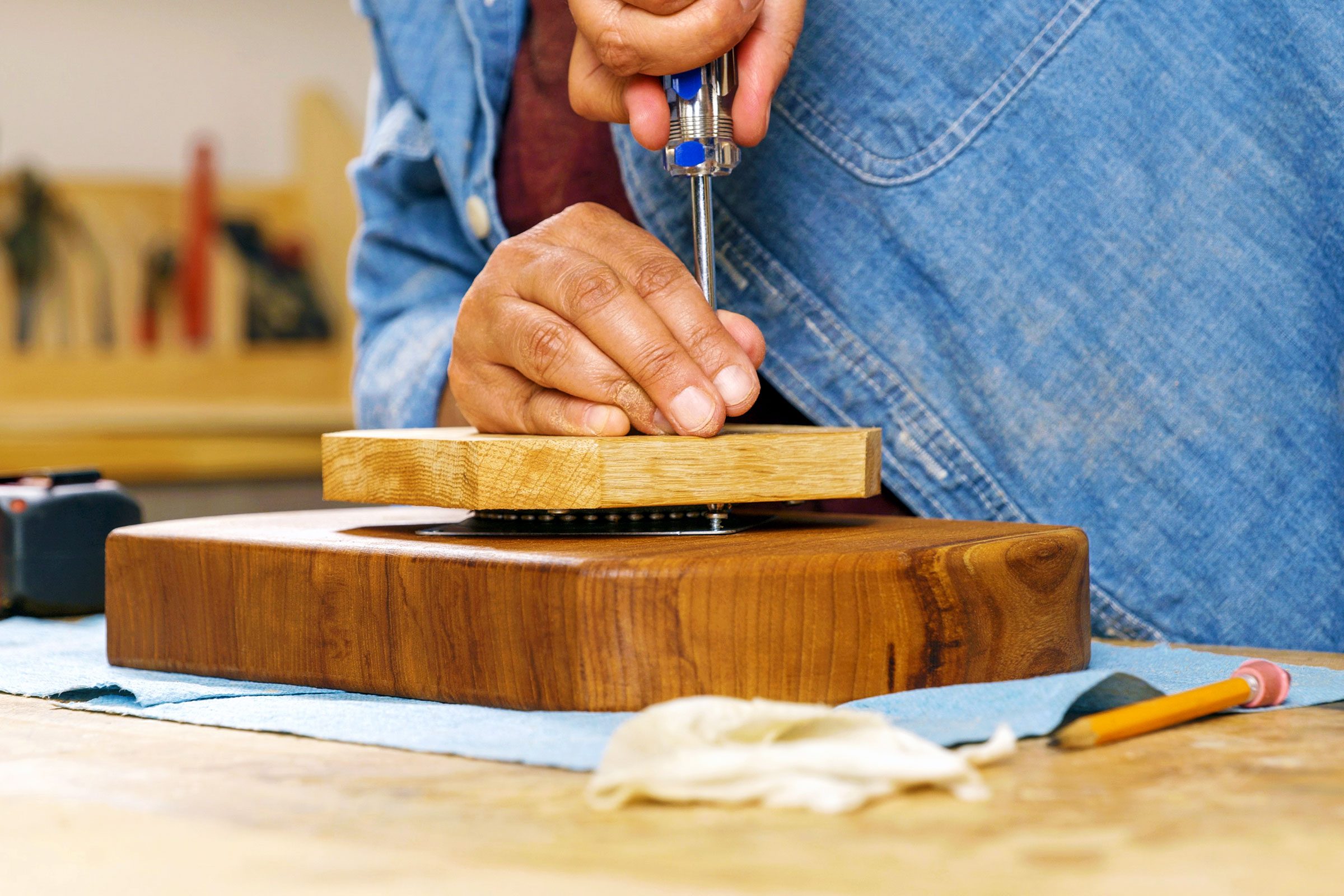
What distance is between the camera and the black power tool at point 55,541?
81 cm

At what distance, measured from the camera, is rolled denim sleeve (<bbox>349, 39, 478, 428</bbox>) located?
997mm

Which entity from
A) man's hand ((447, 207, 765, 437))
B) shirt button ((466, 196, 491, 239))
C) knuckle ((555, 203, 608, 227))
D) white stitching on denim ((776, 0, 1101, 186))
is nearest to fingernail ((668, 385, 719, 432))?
man's hand ((447, 207, 765, 437))

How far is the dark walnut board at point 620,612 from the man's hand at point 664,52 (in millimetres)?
221

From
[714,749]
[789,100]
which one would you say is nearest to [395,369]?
[789,100]

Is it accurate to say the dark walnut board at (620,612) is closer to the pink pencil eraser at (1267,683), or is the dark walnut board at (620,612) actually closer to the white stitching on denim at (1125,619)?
the pink pencil eraser at (1267,683)

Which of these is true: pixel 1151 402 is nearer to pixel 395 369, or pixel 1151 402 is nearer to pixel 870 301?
pixel 870 301

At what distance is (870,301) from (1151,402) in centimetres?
17

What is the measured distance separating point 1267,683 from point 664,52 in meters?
0.38

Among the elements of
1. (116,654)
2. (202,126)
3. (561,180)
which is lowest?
(116,654)

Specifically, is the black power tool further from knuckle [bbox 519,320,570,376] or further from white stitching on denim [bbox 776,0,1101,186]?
white stitching on denim [bbox 776,0,1101,186]

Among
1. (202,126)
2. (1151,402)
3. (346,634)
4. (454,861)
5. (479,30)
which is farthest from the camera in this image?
(202,126)

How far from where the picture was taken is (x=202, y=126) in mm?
2824

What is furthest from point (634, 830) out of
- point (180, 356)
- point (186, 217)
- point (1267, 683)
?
point (186, 217)

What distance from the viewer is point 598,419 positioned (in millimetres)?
621
